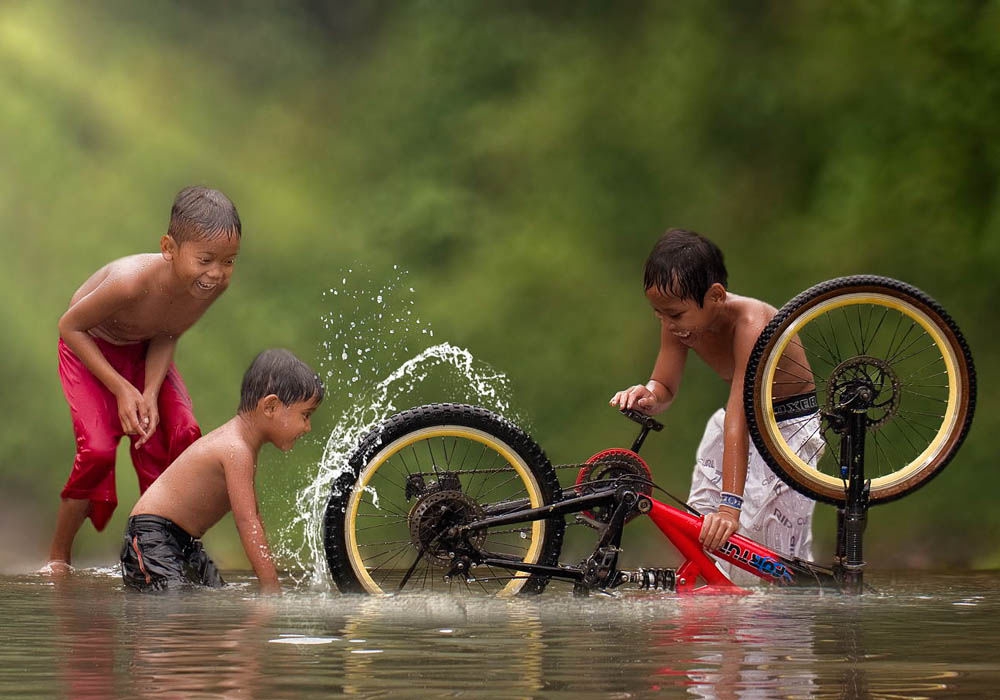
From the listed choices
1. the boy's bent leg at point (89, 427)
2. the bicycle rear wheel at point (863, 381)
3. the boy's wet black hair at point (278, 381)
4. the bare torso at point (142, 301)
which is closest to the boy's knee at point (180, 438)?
the boy's bent leg at point (89, 427)

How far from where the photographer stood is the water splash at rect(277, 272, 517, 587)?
411cm

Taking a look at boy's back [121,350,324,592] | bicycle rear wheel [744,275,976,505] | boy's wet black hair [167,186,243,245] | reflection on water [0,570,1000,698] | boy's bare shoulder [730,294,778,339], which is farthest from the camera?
boy's wet black hair [167,186,243,245]

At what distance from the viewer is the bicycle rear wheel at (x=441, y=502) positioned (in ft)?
12.3

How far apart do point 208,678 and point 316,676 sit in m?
0.19

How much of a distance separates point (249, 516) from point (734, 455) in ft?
4.74

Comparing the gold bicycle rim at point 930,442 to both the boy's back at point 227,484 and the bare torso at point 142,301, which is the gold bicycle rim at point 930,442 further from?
the bare torso at point 142,301

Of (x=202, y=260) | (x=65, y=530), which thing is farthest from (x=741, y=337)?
(x=65, y=530)

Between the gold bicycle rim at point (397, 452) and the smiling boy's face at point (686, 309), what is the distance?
65cm

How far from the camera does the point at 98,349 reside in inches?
180

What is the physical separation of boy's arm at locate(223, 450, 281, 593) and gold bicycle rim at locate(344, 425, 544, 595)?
0.32 meters

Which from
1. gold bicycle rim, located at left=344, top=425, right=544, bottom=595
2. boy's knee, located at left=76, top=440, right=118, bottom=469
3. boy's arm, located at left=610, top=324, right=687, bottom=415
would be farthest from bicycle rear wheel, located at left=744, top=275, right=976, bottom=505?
boy's knee, located at left=76, top=440, right=118, bottom=469

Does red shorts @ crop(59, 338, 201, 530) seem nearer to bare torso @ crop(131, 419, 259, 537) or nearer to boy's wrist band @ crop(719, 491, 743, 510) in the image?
bare torso @ crop(131, 419, 259, 537)

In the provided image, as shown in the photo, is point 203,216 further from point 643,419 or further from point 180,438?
point 643,419

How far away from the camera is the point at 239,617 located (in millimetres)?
3373
